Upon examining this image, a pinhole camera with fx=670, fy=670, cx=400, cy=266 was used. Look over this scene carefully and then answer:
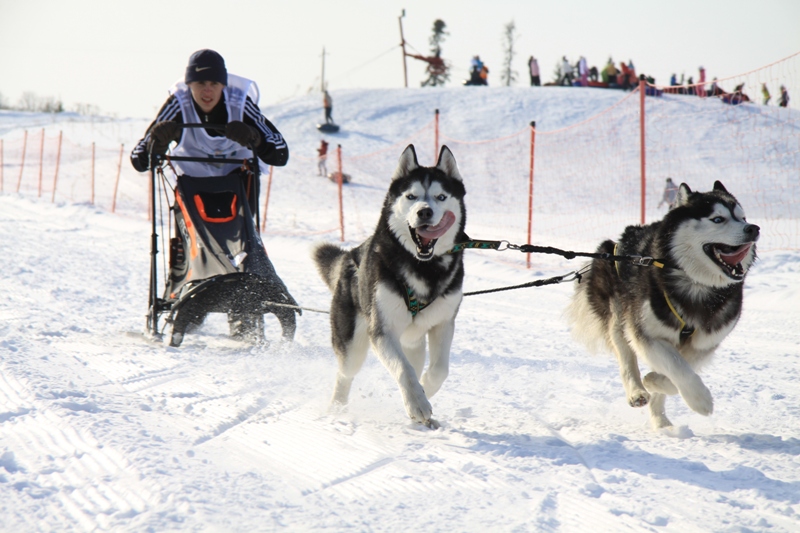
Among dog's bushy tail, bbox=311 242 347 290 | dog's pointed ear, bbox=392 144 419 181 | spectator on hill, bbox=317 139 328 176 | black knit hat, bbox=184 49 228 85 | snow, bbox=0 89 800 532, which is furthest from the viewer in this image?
spectator on hill, bbox=317 139 328 176

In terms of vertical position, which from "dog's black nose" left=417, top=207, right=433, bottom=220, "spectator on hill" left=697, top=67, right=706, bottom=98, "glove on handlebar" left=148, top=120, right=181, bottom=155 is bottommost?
"dog's black nose" left=417, top=207, right=433, bottom=220

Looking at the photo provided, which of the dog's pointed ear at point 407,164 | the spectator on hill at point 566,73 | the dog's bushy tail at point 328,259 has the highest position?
the spectator on hill at point 566,73

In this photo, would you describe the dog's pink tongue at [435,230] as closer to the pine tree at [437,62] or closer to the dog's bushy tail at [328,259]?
the dog's bushy tail at [328,259]

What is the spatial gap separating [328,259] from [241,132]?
86 cm

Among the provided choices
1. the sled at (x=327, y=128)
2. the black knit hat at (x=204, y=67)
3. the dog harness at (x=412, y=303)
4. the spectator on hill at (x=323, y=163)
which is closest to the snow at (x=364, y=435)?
the dog harness at (x=412, y=303)

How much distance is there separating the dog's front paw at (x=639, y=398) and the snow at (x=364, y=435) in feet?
0.30

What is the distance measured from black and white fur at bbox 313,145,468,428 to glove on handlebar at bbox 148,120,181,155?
143 centimetres

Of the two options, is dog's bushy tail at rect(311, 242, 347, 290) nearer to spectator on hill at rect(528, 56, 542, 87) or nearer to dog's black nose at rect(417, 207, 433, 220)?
dog's black nose at rect(417, 207, 433, 220)

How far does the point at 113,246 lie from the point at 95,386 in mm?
6169

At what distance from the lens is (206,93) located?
4.01 metres

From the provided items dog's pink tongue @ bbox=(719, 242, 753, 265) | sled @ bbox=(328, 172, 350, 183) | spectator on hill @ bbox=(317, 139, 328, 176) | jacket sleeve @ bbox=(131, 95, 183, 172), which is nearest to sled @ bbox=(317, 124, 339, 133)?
spectator on hill @ bbox=(317, 139, 328, 176)

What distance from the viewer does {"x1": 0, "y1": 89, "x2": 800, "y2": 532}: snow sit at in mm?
1816

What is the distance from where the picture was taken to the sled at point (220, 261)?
3789 mm

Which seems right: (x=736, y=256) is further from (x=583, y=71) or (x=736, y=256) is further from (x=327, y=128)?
(x=583, y=71)
